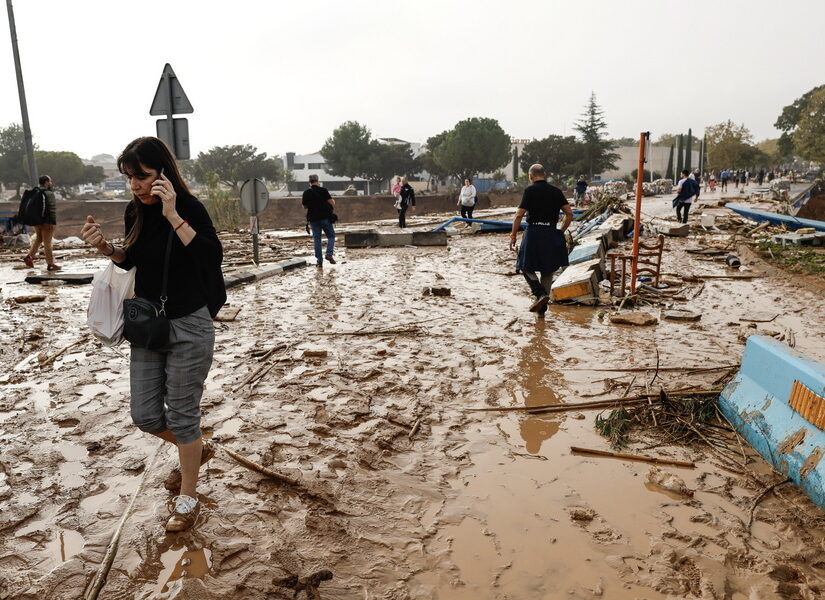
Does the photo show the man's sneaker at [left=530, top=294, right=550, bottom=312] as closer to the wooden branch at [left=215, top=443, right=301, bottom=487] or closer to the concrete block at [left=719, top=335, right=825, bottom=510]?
the concrete block at [left=719, top=335, right=825, bottom=510]

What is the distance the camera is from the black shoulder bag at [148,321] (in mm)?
2543

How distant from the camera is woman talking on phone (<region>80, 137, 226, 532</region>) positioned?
260cm

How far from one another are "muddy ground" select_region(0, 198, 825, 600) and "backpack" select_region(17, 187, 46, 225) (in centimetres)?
521

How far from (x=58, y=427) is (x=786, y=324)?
7.35 m

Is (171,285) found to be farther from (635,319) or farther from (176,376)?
(635,319)

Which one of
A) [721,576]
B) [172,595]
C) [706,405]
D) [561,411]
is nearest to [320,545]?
[172,595]

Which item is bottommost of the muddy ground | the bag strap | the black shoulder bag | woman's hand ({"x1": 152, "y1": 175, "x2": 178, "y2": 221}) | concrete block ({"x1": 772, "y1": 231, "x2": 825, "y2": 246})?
the muddy ground

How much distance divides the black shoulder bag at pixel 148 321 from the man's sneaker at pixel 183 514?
2.55 feet

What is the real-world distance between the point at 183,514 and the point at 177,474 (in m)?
0.52

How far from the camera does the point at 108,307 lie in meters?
2.67

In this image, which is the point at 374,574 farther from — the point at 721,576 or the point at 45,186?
the point at 45,186

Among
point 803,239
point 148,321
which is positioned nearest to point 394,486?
point 148,321

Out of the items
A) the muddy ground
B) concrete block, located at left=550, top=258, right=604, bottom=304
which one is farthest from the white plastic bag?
concrete block, located at left=550, top=258, right=604, bottom=304

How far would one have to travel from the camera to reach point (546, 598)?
89.2 inches
